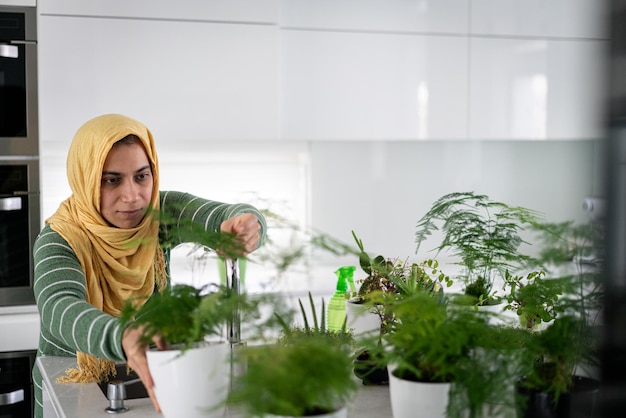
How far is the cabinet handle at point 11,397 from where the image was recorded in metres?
2.69

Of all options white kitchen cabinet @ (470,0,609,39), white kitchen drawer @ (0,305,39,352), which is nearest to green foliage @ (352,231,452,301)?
white kitchen drawer @ (0,305,39,352)

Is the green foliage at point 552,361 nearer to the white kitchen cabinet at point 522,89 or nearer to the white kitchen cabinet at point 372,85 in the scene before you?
the white kitchen cabinet at point 372,85

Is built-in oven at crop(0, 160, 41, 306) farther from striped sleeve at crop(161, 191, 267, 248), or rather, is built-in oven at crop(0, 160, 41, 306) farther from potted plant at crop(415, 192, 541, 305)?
potted plant at crop(415, 192, 541, 305)

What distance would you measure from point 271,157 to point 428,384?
2.67 m

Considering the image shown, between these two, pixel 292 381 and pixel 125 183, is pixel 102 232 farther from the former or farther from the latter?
pixel 292 381

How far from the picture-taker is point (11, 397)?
106 inches

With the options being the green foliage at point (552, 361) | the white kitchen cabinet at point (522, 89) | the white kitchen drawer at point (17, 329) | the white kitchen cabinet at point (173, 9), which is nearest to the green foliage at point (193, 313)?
the green foliage at point (552, 361)

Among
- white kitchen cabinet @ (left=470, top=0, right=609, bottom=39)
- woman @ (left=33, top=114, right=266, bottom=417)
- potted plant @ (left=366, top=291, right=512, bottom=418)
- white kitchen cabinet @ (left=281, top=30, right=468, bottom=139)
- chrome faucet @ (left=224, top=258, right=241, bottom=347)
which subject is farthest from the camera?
white kitchen cabinet @ (left=470, top=0, right=609, bottom=39)

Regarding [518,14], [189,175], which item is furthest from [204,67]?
[518,14]

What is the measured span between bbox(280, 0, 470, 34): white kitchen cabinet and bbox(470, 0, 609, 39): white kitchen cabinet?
3.3 inches

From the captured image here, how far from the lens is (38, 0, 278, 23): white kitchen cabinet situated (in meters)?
2.82

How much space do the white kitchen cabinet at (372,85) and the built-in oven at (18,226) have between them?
3.45ft

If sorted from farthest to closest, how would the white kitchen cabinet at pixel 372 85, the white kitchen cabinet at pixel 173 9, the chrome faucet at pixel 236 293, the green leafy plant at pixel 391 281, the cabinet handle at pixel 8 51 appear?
the white kitchen cabinet at pixel 372 85, the white kitchen cabinet at pixel 173 9, the cabinet handle at pixel 8 51, the green leafy plant at pixel 391 281, the chrome faucet at pixel 236 293

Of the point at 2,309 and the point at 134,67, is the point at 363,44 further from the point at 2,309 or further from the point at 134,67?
the point at 2,309
